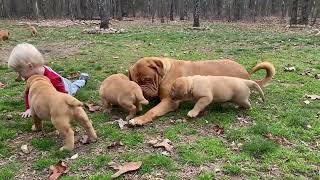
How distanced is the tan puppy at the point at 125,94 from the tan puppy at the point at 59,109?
30.8 inches

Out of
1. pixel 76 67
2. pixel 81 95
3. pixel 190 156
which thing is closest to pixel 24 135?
pixel 81 95

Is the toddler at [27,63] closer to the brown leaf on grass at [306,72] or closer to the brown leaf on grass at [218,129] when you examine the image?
the brown leaf on grass at [218,129]

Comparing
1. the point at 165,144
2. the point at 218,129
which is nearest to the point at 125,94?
the point at 165,144

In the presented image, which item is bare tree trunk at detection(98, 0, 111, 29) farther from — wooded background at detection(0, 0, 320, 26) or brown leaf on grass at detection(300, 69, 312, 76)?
wooded background at detection(0, 0, 320, 26)

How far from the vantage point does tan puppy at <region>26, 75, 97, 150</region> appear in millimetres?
4617

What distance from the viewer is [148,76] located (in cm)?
603

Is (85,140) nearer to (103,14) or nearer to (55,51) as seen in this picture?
(55,51)

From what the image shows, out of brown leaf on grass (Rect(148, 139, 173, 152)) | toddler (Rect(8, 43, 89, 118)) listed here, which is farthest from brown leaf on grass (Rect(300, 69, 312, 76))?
toddler (Rect(8, 43, 89, 118))

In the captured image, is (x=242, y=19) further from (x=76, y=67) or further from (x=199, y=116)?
(x=199, y=116)

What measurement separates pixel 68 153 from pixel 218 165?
168cm

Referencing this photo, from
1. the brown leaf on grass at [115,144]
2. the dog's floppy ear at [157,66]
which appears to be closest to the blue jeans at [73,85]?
the dog's floppy ear at [157,66]

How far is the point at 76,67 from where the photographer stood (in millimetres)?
9609

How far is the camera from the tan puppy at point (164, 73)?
5914 mm

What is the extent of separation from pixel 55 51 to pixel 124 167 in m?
9.02
